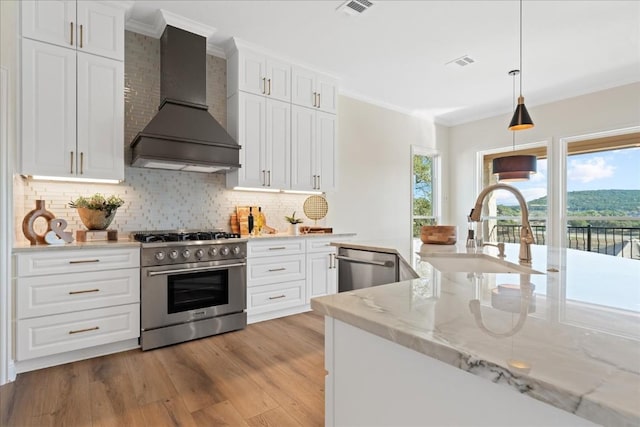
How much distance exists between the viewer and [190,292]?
3.00 meters

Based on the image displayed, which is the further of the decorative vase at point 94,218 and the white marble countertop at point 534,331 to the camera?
the decorative vase at point 94,218

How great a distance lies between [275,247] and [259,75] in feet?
6.34

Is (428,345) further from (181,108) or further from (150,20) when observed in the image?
(150,20)

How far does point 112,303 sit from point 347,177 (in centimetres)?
332

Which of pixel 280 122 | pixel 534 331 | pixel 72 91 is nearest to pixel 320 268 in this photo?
pixel 280 122

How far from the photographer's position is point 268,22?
10.4 feet

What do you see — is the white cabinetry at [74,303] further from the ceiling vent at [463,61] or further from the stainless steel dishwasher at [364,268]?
the ceiling vent at [463,61]

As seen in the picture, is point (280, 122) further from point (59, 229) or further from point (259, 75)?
point (59, 229)

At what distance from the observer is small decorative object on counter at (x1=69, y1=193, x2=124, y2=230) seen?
9.22 ft

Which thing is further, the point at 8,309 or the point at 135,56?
the point at 135,56

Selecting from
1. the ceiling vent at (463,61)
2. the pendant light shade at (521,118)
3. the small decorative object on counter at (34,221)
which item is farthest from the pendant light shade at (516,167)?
the small decorative object on counter at (34,221)

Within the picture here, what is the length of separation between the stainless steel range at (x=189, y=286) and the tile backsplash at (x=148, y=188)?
0.73 ft

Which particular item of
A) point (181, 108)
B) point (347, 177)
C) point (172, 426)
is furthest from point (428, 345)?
point (347, 177)

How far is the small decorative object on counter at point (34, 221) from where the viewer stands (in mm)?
2527
